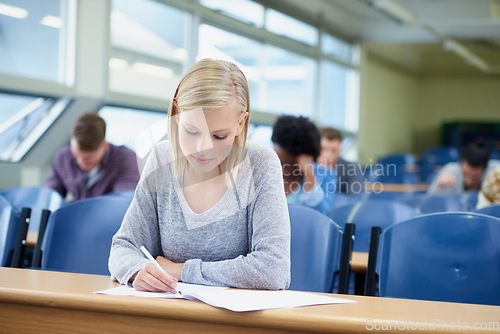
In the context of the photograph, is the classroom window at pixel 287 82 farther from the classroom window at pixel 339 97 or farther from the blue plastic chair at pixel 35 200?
the blue plastic chair at pixel 35 200

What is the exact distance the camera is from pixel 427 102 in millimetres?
14383

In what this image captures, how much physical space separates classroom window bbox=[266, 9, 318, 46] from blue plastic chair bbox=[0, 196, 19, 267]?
17.5 ft

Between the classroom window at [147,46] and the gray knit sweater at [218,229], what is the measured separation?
3.20 metres

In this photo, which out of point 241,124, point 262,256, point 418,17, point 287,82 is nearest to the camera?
point 262,256

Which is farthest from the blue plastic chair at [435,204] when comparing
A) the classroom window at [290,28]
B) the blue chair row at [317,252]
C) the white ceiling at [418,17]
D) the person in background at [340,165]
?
the white ceiling at [418,17]

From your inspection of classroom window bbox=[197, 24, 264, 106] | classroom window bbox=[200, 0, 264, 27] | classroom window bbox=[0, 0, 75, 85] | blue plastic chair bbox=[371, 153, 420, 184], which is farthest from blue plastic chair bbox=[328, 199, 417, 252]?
blue plastic chair bbox=[371, 153, 420, 184]

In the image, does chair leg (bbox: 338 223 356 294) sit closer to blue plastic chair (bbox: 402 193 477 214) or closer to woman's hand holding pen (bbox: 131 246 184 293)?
woman's hand holding pen (bbox: 131 246 184 293)

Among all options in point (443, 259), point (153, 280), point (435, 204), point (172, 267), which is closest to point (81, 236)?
point (172, 267)

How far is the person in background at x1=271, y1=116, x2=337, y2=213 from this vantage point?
9.09ft

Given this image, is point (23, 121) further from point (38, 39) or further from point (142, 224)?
point (142, 224)

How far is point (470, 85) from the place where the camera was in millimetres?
14023

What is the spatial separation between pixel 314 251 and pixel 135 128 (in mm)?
1042

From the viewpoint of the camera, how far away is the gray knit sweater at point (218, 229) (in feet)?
4.76

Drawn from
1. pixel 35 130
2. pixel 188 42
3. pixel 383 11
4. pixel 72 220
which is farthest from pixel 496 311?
pixel 383 11
